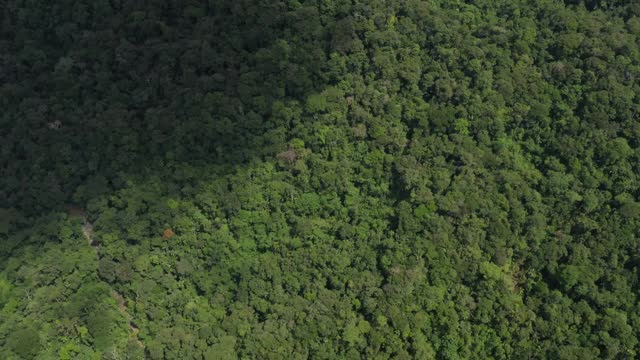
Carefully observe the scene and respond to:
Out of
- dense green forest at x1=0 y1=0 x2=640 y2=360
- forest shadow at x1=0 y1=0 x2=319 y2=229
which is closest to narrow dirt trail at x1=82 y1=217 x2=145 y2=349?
dense green forest at x1=0 y1=0 x2=640 y2=360

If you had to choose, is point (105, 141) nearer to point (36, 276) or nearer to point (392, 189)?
point (36, 276)

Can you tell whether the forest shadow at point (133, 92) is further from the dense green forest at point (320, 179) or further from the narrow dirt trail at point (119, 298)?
the narrow dirt trail at point (119, 298)

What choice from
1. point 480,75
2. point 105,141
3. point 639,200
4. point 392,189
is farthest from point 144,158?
point 639,200

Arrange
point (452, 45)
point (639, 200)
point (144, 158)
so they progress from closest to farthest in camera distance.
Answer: point (639, 200) < point (144, 158) < point (452, 45)

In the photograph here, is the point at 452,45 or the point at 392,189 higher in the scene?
the point at 452,45

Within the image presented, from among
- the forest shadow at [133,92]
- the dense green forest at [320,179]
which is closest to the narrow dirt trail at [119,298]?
the dense green forest at [320,179]
